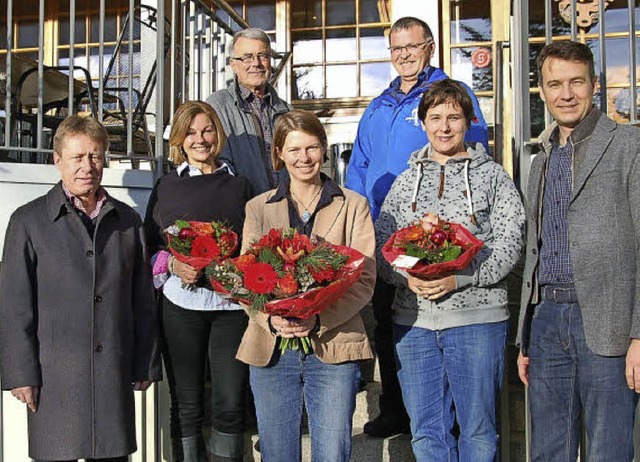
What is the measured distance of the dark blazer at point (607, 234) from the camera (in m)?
2.39

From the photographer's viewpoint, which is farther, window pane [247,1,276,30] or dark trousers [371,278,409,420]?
window pane [247,1,276,30]

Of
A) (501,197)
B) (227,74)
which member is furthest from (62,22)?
(501,197)

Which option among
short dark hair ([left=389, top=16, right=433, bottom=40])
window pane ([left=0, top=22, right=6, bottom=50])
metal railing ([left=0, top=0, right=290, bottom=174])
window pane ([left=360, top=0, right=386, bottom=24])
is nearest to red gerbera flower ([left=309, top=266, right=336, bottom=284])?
short dark hair ([left=389, top=16, right=433, bottom=40])

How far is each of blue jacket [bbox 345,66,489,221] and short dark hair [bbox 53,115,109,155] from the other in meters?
1.26

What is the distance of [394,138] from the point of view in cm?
334

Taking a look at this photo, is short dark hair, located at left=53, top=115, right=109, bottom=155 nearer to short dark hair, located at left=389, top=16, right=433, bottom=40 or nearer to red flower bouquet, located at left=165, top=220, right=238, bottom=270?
red flower bouquet, located at left=165, top=220, right=238, bottom=270

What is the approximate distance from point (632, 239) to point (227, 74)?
387 centimetres

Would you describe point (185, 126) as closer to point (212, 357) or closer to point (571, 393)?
A: point (212, 357)

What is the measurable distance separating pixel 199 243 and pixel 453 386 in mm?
1068

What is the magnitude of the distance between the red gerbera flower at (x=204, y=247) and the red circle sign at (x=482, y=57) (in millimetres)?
5642

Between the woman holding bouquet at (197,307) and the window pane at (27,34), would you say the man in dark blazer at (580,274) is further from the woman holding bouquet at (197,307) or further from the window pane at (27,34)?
the window pane at (27,34)

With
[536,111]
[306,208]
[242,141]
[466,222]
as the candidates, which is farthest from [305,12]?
[466,222]

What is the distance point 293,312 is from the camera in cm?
236

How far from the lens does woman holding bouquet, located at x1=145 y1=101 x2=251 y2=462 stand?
114 inches
